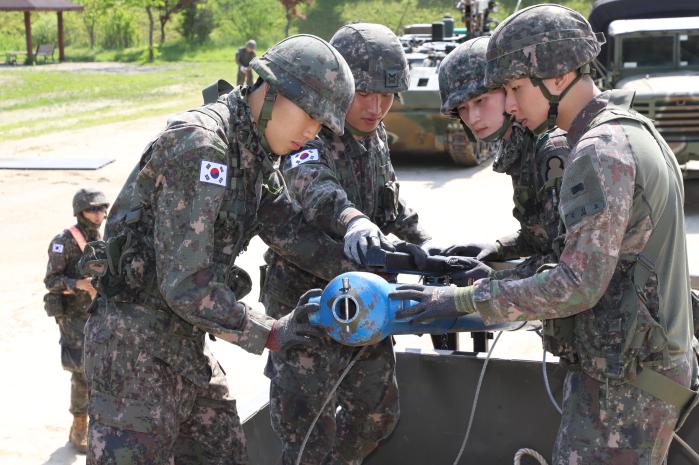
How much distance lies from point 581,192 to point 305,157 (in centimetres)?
153

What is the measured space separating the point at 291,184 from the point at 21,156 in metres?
13.7

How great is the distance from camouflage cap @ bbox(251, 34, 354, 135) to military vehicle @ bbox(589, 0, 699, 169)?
347 inches

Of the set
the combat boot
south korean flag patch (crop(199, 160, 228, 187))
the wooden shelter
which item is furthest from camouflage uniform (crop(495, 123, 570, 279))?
the wooden shelter

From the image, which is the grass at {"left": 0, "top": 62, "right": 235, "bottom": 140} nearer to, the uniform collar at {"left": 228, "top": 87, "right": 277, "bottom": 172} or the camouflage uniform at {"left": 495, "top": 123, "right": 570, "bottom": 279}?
the camouflage uniform at {"left": 495, "top": 123, "right": 570, "bottom": 279}

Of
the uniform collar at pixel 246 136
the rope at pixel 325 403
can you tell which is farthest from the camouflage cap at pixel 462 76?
the rope at pixel 325 403

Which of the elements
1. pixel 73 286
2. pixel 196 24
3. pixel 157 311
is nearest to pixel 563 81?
pixel 157 311

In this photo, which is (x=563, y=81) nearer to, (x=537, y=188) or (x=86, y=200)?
(x=537, y=188)

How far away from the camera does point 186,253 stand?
3391mm

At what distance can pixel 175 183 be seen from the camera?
11.2 feet

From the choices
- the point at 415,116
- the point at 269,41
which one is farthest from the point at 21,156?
the point at 269,41

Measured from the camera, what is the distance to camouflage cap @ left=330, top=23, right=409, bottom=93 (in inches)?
177

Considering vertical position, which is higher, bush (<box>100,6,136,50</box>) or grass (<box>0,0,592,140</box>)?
bush (<box>100,6,136,50</box>)

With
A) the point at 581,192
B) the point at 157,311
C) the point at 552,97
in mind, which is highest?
the point at 552,97

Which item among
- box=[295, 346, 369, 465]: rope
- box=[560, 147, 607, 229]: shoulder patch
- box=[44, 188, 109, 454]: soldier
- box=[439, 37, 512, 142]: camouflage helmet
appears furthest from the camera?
box=[44, 188, 109, 454]: soldier
